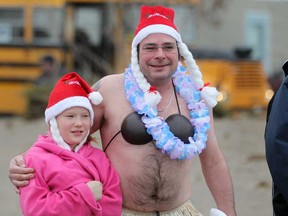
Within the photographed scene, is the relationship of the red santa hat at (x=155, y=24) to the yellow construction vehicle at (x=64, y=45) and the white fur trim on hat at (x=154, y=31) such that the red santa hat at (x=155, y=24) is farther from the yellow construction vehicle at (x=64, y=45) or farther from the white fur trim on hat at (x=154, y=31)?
the yellow construction vehicle at (x=64, y=45)

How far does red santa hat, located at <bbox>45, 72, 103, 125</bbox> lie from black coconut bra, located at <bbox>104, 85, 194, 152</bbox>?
191 millimetres

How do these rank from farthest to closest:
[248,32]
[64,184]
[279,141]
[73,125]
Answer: [248,32], [73,125], [64,184], [279,141]

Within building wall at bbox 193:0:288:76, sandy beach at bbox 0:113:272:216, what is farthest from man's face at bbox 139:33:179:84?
building wall at bbox 193:0:288:76

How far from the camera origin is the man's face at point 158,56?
3.69 meters

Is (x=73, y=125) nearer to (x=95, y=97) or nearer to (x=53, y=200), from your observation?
(x=95, y=97)

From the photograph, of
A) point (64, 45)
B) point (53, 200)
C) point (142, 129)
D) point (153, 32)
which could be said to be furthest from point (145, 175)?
point (64, 45)

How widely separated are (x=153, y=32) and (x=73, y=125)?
2.24ft

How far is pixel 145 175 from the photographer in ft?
12.1

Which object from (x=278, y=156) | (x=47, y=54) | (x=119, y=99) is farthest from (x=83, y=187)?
(x=47, y=54)

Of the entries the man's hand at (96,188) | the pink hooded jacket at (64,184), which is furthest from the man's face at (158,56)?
the man's hand at (96,188)

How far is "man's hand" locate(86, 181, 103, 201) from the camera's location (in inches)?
133

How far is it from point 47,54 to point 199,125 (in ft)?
36.5

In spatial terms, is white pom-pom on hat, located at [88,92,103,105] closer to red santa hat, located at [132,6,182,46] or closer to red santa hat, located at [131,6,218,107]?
red santa hat, located at [131,6,218,107]

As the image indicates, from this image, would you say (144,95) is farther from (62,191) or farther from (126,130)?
(62,191)
